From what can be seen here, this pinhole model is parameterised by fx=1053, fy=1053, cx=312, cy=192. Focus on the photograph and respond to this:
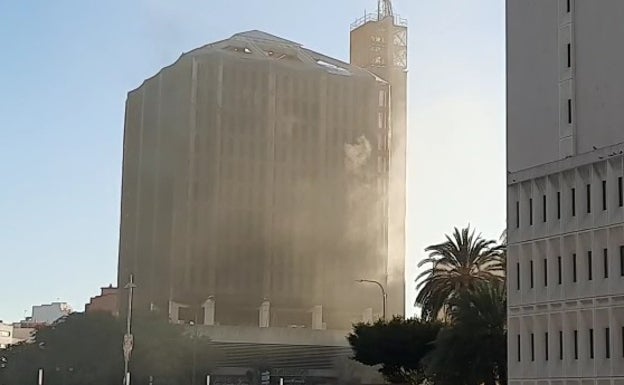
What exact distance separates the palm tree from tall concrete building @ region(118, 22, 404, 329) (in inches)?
1552

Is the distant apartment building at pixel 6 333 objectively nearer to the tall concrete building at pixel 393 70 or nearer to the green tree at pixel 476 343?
the tall concrete building at pixel 393 70

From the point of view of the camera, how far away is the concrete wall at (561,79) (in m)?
49.2

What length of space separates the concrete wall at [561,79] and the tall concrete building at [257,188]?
60865mm

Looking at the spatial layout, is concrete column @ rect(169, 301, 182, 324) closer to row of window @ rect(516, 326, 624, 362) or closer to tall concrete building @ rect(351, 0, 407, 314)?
tall concrete building @ rect(351, 0, 407, 314)

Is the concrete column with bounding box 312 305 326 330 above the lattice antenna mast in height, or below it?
below

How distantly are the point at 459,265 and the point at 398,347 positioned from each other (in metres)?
11.4

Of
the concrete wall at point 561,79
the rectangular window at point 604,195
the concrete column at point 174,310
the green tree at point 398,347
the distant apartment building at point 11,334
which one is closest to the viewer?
the rectangular window at point 604,195

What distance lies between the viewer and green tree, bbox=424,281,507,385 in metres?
61.6

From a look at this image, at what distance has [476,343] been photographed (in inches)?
2432

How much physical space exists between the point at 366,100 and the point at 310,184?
12810mm

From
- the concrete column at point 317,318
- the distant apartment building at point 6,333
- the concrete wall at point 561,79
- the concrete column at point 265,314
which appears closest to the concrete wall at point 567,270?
the concrete wall at point 561,79

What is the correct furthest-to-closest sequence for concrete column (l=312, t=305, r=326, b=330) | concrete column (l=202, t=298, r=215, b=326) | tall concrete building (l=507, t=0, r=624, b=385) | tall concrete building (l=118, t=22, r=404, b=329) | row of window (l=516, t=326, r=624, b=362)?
concrete column (l=312, t=305, r=326, b=330) → tall concrete building (l=118, t=22, r=404, b=329) → concrete column (l=202, t=298, r=215, b=326) → tall concrete building (l=507, t=0, r=624, b=385) → row of window (l=516, t=326, r=624, b=362)

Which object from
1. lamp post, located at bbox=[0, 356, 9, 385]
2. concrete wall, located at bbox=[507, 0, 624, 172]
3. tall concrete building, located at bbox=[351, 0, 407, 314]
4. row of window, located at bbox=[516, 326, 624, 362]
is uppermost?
tall concrete building, located at bbox=[351, 0, 407, 314]

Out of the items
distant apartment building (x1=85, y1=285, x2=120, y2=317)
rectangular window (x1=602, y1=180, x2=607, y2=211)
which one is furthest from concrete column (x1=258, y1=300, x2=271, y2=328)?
rectangular window (x1=602, y1=180, x2=607, y2=211)
